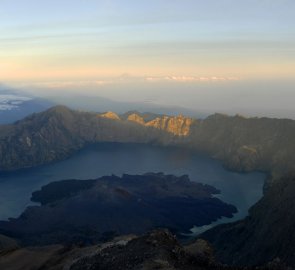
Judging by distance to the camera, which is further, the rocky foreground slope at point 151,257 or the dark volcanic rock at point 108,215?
the dark volcanic rock at point 108,215

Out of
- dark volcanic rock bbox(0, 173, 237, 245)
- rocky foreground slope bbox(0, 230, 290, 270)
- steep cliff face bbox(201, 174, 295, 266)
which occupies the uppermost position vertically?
rocky foreground slope bbox(0, 230, 290, 270)

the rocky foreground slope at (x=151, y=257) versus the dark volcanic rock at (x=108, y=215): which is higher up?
the rocky foreground slope at (x=151, y=257)

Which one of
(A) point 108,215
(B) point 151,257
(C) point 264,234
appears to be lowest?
(A) point 108,215

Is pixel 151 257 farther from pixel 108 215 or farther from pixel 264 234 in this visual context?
pixel 108 215

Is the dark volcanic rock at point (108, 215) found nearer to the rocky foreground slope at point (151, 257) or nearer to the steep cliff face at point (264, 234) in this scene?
the steep cliff face at point (264, 234)

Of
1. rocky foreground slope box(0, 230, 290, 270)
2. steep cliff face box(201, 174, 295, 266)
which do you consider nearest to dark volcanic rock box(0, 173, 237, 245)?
steep cliff face box(201, 174, 295, 266)

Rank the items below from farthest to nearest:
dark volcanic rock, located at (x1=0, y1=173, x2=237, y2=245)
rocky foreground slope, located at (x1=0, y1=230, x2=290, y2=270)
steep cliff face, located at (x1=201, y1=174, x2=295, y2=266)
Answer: dark volcanic rock, located at (x1=0, y1=173, x2=237, y2=245) < steep cliff face, located at (x1=201, y1=174, x2=295, y2=266) < rocky foreground slope, located at (x1=0, y1=230, x2=290, y2=270)

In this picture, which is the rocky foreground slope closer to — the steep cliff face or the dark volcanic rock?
the steep cliff face

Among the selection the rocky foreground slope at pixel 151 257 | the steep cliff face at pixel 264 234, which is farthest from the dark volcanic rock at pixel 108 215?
the rocky foreground slope at pixel 151 257

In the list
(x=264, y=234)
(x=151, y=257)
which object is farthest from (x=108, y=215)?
(x=151, y=257)
